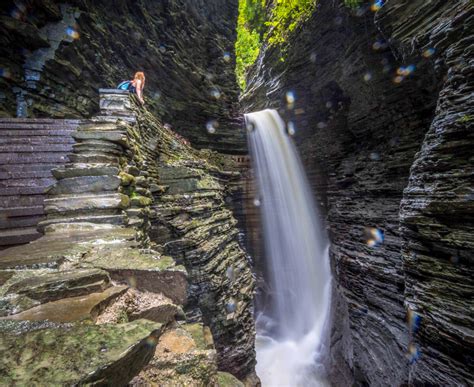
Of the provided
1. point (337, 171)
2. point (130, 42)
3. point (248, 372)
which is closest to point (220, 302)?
point (248, 372)

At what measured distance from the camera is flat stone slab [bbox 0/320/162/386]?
98 cm

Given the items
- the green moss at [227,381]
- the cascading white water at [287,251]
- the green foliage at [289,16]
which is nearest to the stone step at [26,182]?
the green moss at [227,381]

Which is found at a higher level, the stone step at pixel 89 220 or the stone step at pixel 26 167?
the stone step at pixel 26 167

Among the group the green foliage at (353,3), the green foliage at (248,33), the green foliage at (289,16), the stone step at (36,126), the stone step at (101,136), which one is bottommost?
the stone step at (101,136)

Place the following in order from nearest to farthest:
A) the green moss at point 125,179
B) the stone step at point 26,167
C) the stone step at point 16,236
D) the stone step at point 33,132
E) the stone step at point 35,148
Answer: the stone step at point 16,236 → the green moss at point 125,179 → the stone step at point 26,167 → the stone step at point 35,148 → the stone step at point 33,132

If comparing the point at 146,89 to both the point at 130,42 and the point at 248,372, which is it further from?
the point at 248,372

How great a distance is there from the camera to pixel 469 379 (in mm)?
4012

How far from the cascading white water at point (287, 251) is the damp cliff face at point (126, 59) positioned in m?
2.73

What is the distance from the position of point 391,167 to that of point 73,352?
36.8 ft

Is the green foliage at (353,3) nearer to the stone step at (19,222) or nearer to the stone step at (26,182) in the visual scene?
the stone step at (26,182)

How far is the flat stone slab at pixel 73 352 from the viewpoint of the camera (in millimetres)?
982

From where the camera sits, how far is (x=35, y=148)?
206 inches

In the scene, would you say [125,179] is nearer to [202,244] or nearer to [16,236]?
[16,236]

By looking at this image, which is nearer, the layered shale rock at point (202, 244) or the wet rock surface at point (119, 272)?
the wet rock surface at point (119, 272)
